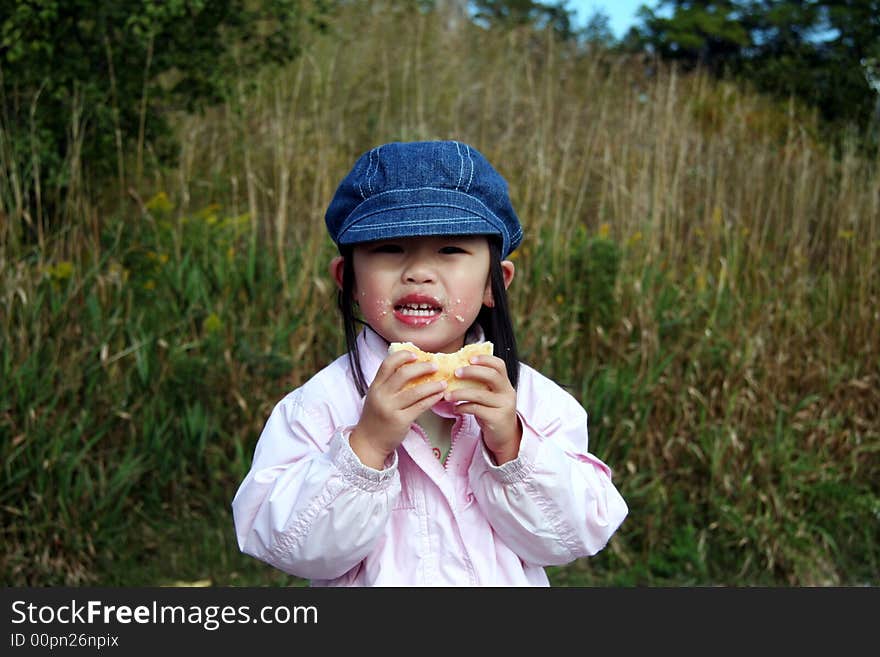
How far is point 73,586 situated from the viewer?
Answer: 3.33m

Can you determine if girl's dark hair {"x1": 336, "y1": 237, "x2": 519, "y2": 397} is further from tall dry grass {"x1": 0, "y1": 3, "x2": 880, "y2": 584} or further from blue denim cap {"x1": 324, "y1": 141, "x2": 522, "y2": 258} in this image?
tall dry grass {"x1": 0, "y1": 3, "x2": 880, "y2": 584}

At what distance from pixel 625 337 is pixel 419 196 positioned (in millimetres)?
2576

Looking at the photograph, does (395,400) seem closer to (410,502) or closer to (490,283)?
(410,502)

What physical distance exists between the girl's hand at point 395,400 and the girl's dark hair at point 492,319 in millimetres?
230

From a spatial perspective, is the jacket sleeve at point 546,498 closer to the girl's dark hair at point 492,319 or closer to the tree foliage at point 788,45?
the girl's dark hair at point 492,319

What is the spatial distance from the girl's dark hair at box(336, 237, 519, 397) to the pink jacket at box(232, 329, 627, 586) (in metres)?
0.02

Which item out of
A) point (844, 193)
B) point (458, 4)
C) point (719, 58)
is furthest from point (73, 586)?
point (719, 58)

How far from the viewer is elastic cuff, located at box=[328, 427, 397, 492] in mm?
1570

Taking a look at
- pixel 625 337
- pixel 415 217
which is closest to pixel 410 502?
pixel 415 217

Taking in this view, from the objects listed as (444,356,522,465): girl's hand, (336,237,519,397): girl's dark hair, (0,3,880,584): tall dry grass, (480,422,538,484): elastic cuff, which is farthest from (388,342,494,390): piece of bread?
(0,3,880,584): tall dry grass

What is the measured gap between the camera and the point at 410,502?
5.68ft

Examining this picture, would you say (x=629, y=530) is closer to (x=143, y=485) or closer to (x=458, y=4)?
(x=143, y=485)

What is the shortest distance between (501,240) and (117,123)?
287 cm

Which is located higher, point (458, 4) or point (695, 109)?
point (458, 4)
